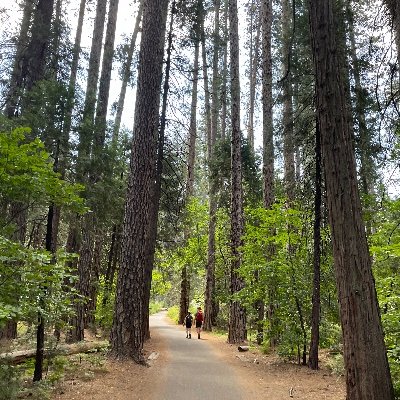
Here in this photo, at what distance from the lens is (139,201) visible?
9648mm

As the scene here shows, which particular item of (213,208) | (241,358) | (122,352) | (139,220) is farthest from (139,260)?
(213,208)

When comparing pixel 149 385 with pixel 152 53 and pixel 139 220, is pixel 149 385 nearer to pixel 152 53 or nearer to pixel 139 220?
pixel 139 220

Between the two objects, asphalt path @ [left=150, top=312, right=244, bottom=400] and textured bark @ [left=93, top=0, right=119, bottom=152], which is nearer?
asphalt path @ [left=150, top=312, right=244, bottom=400]

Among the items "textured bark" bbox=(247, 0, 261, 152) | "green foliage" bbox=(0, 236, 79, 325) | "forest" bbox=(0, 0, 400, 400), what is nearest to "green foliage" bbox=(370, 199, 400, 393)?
"forest" bbox=(0, 0, 400, 400)

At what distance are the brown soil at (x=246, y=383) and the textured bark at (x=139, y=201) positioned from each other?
2.12 ft

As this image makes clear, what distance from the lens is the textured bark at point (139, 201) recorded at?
920 centimetres

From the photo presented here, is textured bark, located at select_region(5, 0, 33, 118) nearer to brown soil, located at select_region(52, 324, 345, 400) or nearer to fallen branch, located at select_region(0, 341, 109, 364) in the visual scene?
fallen branch, located at select_region(0, 341, 109, 364)

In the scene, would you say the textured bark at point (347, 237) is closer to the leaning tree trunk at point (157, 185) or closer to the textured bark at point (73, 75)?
the textured bark at point (73, 75)

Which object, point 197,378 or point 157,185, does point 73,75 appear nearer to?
point 157,185

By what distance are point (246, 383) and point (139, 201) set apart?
472 cm

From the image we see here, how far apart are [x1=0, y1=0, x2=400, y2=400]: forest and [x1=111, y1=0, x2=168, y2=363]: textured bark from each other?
31 mm

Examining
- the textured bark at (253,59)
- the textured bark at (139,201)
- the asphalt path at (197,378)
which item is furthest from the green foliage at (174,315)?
the textured bark at (139,201)

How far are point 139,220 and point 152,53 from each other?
4303mm

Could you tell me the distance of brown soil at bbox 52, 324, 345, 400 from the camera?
6934mm
